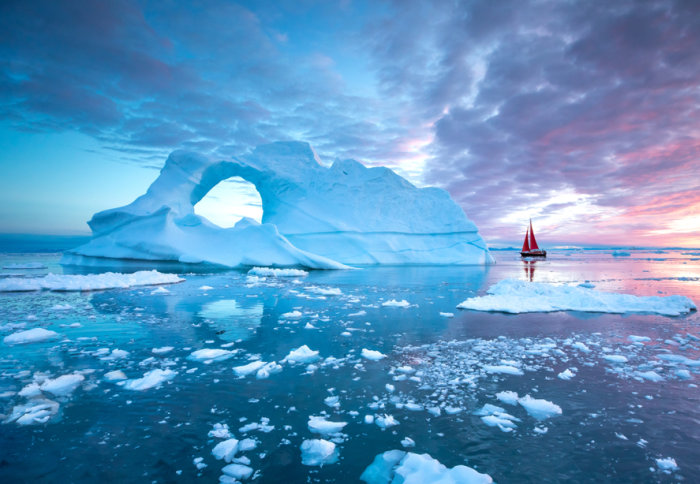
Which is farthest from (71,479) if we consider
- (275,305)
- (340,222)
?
(340,222)

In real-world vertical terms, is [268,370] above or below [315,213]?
below

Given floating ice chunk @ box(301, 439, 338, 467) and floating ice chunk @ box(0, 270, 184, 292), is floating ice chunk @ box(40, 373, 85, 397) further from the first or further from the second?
floating ice chunk @ box(0, 270, 184, 292)

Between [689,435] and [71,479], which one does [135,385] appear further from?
[689,435]

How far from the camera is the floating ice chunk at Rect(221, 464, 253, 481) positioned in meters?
1.98

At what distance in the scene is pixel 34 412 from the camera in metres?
2.65

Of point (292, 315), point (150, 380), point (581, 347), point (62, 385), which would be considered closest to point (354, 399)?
point (150, 380)

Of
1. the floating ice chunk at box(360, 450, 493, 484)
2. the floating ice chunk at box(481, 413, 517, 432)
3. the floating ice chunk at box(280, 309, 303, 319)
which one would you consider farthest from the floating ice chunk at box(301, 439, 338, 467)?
the floating ice chunk at box(280, 309, 303, 319)

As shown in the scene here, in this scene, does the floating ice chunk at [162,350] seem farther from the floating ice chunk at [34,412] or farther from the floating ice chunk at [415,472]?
the floating ice chunk at [415,472]

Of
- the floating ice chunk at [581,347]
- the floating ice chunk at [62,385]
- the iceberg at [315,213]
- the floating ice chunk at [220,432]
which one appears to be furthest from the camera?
the iceberg at [315,213]

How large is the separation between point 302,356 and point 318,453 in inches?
76.4

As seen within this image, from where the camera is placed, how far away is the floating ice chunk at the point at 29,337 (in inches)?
181

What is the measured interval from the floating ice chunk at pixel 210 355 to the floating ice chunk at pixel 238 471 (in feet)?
6.88

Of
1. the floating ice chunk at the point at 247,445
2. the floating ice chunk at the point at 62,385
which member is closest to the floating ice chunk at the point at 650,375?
the floating ice chunk at the point at 247,445

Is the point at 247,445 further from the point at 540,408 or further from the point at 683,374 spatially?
the point at 683,374
